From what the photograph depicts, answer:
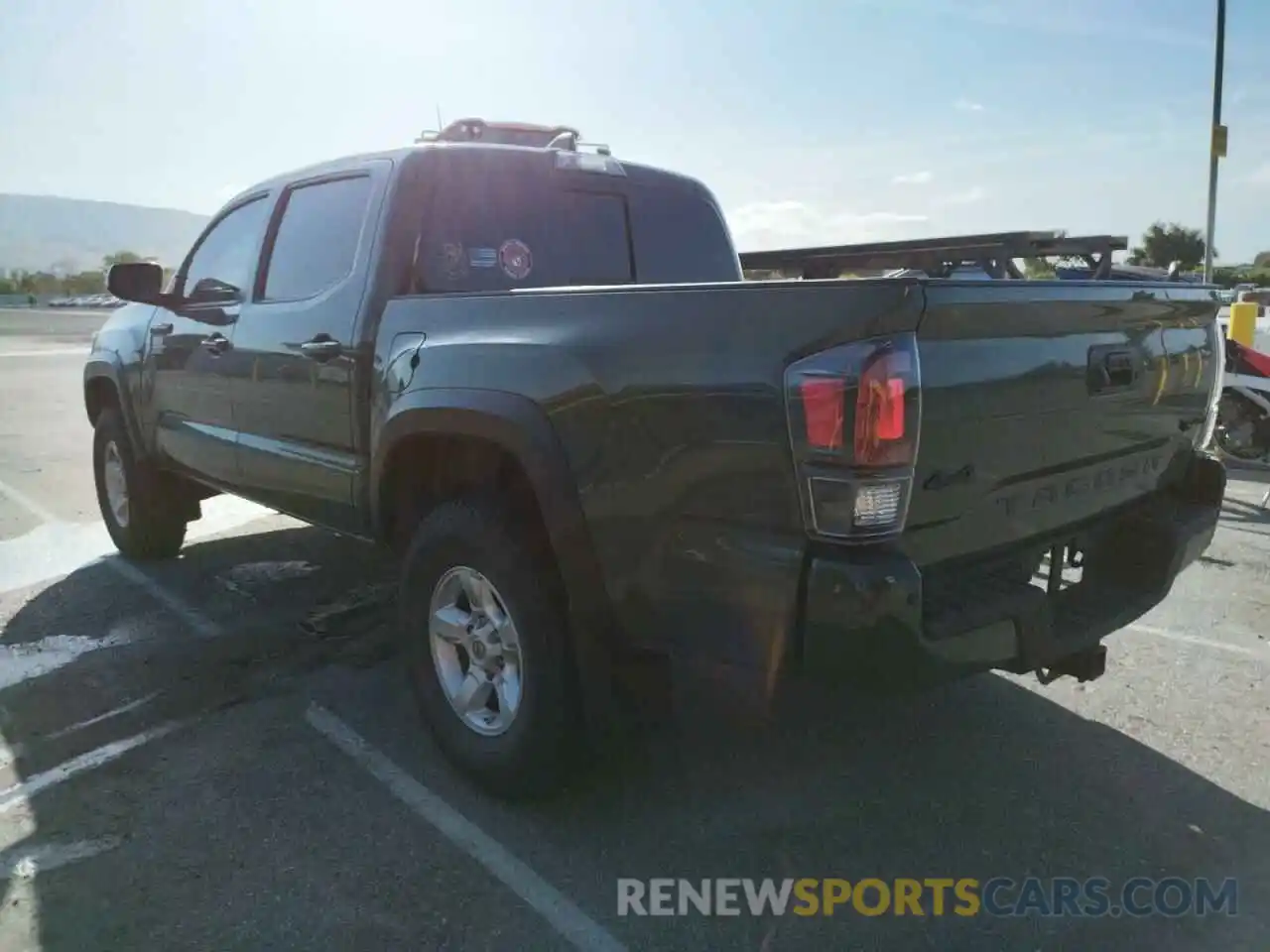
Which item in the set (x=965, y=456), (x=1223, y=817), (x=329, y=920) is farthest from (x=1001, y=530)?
(x=329, y=920)

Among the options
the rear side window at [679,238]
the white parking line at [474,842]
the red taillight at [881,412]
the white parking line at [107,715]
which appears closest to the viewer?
the red taillight at [881,412]

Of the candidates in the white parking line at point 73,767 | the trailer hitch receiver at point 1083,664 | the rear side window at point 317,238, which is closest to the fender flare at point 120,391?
the rear side window at point 317,238

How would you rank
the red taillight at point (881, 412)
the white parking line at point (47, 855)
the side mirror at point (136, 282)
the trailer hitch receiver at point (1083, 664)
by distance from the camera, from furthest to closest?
the side mirror at point (136, 282)
the trailer hitch receiver at point (1083, 664)
the white parking line at point (47, 855)
the red taillight at point (881, 412)

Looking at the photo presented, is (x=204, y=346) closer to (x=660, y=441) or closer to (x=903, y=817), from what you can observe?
(x=660, y=441)

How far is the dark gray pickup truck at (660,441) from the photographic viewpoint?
2217 millimetres

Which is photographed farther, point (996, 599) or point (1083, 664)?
point (1083, 664)

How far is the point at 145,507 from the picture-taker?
5578 mm

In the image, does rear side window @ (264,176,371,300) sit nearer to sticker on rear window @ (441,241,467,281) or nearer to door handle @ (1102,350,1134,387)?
sticker on rear window @ (441,241,467,281)

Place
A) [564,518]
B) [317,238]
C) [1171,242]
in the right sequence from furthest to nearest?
[1171,242] → [317,238] → [564,518]

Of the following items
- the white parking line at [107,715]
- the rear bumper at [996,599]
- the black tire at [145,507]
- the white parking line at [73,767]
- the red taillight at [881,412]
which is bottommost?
the white parking line at [73,767]

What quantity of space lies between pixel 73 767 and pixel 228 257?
240 cm

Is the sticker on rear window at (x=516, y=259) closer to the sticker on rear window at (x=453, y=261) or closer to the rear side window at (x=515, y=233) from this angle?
the rear side window at (x=515, y=233)

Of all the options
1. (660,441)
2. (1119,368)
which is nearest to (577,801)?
(660,441)

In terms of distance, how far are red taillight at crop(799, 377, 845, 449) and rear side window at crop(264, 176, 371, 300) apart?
2.14 meters
